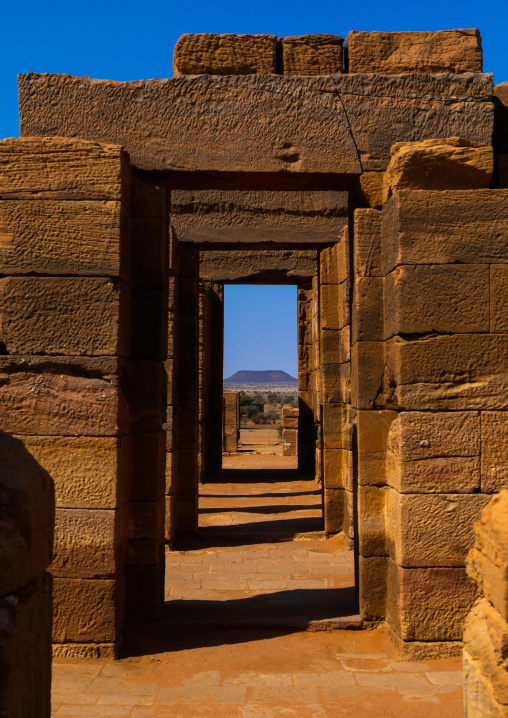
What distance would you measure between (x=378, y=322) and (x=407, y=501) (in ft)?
4.43

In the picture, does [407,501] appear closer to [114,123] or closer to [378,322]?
[378,322]

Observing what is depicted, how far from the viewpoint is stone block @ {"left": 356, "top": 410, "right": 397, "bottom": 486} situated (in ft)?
17.3

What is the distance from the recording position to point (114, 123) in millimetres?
5332

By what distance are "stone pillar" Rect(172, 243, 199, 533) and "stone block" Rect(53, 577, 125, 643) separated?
4.19m

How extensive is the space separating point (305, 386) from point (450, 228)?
33.6 ft

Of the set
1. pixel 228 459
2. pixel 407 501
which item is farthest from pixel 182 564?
pixel 228 459

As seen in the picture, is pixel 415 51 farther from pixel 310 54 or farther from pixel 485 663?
pixel 485 663

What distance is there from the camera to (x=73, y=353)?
16.0 ft

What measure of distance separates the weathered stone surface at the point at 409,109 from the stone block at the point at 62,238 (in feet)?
6.36

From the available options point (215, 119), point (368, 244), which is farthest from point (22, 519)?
point (215, 119)

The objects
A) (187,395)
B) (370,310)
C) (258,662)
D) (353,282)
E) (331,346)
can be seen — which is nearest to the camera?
(258,662)

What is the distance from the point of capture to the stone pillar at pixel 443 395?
482cm

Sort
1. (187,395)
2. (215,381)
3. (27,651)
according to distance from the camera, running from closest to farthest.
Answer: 1. (27,651)
2. (187,395)
3. (215,381)

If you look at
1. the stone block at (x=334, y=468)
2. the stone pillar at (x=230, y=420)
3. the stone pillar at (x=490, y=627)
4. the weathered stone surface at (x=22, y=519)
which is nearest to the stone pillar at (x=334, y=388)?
A: the stone block at (x=334, y=468)
